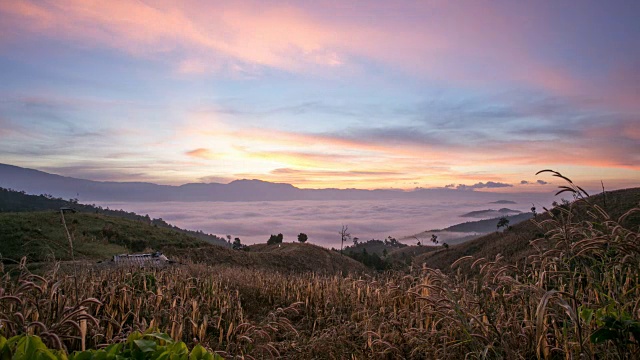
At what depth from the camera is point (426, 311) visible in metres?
6.14

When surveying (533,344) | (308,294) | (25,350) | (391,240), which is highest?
(25,350)

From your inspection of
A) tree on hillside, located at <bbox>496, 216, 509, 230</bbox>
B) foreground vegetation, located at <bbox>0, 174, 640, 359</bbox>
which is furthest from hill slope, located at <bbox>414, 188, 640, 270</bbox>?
foreground vegetation, located at <bbox>0, 174, 640, 359</bbox>

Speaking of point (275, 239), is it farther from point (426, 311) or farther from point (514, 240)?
point (426, 311)

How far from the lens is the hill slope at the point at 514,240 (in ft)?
97.3

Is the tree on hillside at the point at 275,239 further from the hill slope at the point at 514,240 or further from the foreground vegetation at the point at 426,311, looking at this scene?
the foreground vegetation at the point at 426,311

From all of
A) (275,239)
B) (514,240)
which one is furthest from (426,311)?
(275,239)

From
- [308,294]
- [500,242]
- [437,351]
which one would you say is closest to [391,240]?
[500,242]

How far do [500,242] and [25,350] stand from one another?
3694cm

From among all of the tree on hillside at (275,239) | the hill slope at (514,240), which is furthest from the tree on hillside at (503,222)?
the tree on hillside at (275,239)

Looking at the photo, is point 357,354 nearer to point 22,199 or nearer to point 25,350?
point 25,350

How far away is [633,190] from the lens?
3488 cm

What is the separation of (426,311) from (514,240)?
30.4 meters

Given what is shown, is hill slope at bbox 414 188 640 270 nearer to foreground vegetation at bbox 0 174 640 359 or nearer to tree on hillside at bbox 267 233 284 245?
tree on hillside at bbox 267 233 284 245

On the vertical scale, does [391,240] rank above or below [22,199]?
below
